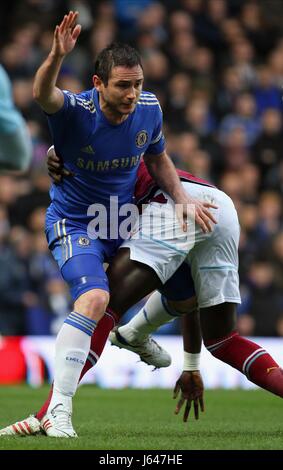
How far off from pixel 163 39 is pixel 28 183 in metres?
3.98

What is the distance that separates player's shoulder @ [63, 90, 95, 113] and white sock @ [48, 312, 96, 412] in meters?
1.28

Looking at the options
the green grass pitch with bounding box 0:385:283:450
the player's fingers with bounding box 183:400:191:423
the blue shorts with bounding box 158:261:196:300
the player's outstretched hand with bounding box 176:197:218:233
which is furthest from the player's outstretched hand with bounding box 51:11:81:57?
the player's fingers with bounding box 183:400:191:423

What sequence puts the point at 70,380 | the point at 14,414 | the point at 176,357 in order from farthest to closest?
the point at 176,357
the point at 14,414
the point at 70,380

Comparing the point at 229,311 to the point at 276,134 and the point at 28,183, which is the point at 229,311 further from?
the point at 276,134

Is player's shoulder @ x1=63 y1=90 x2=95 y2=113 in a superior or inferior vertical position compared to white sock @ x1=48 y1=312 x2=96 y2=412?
superior

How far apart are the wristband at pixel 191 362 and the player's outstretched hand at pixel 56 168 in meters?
1.58

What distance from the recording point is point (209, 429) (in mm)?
7016

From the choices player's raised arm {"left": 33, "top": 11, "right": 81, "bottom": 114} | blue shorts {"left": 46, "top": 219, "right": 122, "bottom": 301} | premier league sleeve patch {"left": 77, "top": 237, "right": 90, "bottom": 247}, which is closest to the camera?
player's raised arm {"left": 33, "top": 11, "right": 81, "bottom": 114}

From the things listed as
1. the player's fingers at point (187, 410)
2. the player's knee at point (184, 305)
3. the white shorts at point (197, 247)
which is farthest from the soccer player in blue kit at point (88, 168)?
the player's fingers at point (187, 410)

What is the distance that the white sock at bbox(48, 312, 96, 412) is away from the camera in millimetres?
6297

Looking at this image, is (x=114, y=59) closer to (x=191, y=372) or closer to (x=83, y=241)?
(x=83, y=241)

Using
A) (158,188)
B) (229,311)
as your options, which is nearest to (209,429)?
(229,311)

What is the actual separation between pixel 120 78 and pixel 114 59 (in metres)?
0.14

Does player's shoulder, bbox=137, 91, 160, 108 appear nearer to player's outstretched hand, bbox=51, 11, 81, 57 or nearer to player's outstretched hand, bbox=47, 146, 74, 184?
player's outstretched hand, bbox=47, 146, 74, 184
